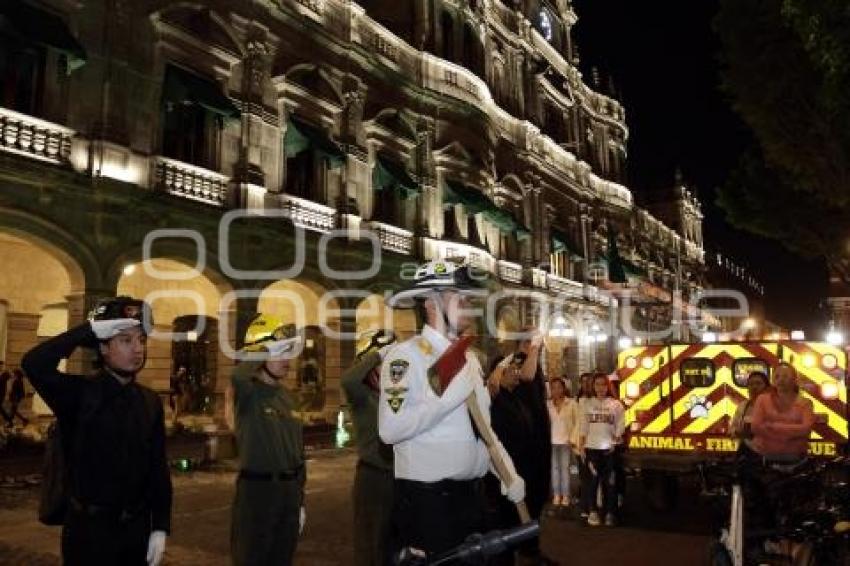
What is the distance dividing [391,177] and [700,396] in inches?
485

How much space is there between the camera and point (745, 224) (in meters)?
15.9

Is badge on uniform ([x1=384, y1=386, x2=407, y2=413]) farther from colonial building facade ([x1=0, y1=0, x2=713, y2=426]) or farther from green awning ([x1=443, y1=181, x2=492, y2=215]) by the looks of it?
green awning ([x1=443, y1=181, x2=492, y2=215])

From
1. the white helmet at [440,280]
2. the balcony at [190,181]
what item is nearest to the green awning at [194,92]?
the balcony at [190,181]

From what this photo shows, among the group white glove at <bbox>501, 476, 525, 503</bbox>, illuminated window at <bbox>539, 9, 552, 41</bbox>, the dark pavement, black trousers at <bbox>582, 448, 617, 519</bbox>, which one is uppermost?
illuminated window at <bbox>539, 9, 552, 41</bbox>

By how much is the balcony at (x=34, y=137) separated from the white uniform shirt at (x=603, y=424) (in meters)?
10.2

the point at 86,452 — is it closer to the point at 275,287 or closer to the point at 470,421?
the point at 470,421

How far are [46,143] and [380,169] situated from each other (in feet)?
29.6

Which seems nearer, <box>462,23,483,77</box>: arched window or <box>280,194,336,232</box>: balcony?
<box>280,194,336,232</box>: balcony

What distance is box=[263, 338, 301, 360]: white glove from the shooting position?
4.60m

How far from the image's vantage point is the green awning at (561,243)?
28078 millimetres

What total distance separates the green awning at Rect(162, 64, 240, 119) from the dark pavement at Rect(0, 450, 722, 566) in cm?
789

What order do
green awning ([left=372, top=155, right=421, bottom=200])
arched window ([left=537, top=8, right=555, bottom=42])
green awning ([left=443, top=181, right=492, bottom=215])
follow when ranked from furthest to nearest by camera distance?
1. arched window ([left=537, top=8, right=555, bottom=42])
2. green awning ([left=443, top=181, right=492, bottom=215])
3. green awning ([left=372, top=155, right=421, bottom=200])

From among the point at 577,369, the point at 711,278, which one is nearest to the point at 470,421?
the point at 577,369

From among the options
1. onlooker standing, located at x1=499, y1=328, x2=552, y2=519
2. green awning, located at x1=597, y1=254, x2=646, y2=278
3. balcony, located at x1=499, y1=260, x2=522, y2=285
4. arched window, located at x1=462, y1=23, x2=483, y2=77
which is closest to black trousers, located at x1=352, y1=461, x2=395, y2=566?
onlooker standing, located at x1=499, y1=328, x2=552, y2=519
